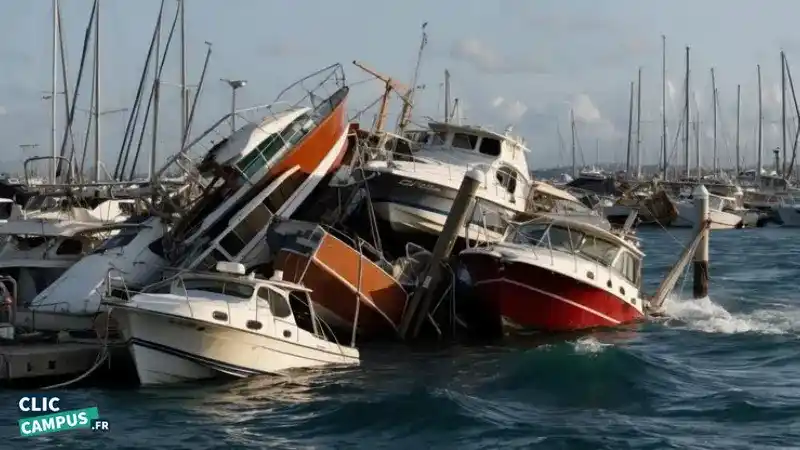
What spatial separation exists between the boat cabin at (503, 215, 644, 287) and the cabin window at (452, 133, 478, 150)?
16.3ft

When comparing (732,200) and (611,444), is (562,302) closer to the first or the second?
(611,444)

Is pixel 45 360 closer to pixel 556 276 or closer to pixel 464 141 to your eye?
pixel 556 276

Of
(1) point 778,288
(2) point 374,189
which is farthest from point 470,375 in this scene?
(1) point 778,288

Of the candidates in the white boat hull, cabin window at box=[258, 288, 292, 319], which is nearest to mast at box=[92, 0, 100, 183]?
cabin window at box=[258, 288, 292, 319]

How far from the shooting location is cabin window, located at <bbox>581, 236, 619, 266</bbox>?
1005 inches

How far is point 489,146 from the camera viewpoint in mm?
30531

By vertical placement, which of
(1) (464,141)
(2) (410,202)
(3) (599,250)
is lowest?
(3) (599,250)

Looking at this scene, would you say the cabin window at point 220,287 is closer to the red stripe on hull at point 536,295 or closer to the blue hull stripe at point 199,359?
the blue hull stripe at point 199,359

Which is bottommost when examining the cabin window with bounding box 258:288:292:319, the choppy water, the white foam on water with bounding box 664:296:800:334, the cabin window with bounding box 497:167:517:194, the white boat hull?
the choppy water

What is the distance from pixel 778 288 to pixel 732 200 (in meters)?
42.6

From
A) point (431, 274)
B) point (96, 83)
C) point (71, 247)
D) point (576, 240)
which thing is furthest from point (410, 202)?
point (96, 83)

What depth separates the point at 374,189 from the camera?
27297mm

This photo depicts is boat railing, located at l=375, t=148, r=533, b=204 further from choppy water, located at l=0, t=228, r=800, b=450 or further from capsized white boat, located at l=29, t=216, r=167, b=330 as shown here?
capsized white boat, located at l=29, t=216, r=167, b=330

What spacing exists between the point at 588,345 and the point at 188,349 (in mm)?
8873
